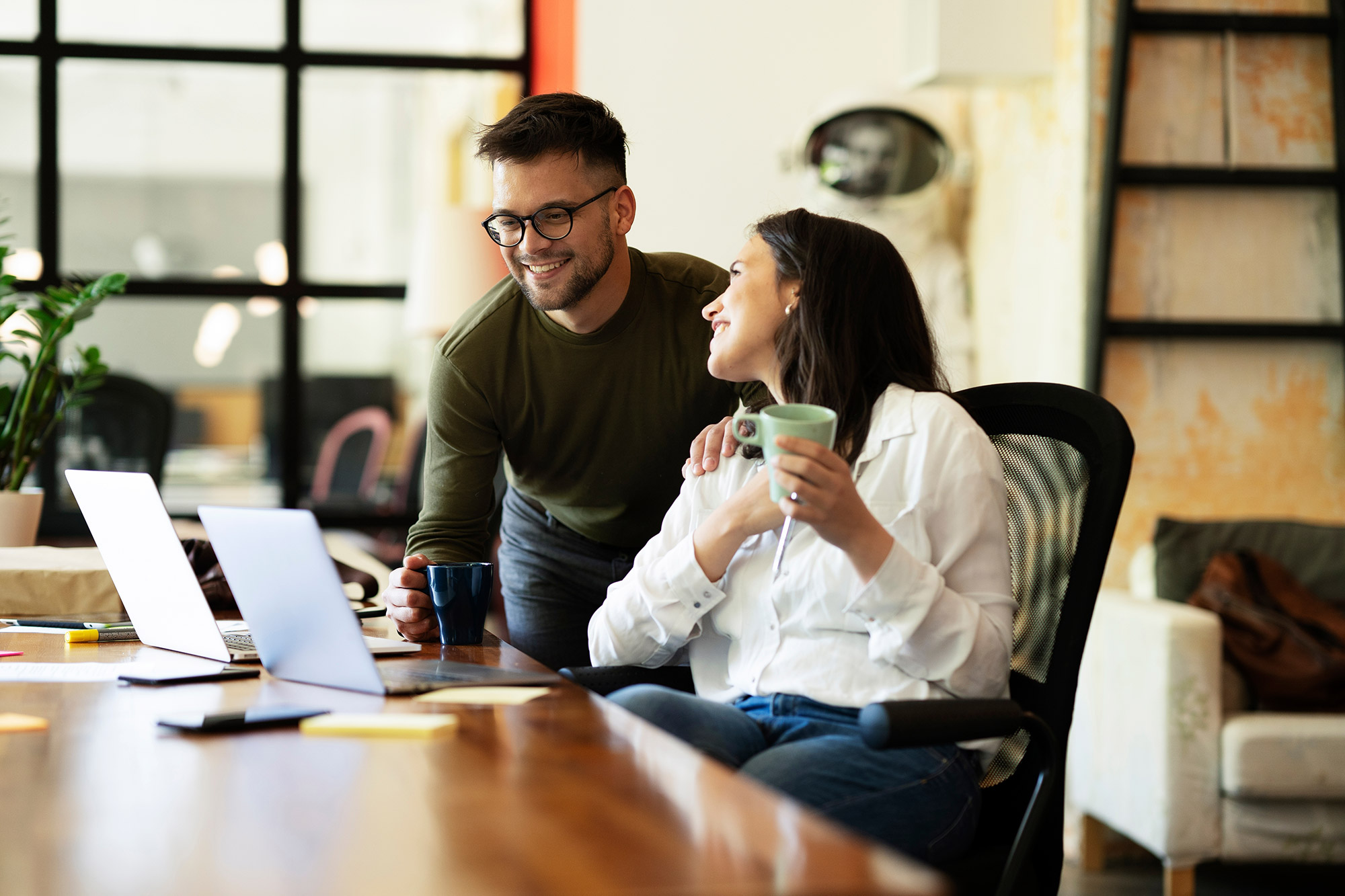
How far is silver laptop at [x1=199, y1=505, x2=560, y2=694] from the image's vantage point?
1.10 metres

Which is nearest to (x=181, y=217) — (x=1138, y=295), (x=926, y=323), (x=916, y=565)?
(x=1138, y=295)

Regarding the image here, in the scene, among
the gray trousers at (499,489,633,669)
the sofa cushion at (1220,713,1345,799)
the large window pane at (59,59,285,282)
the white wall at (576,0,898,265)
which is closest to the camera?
the gray trousers at (499,489,633,669)

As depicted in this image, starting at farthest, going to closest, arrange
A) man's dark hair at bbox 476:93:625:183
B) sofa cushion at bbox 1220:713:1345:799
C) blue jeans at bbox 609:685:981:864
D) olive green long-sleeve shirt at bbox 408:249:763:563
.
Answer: sofa cushion at bbox 1220:713:1345:799 → olive green long-sleeve shirt at bbox 408:249:763:563 → man's dark hair at bbox 476:93:625:183 → blue jeans at bbox 609:685:981:864

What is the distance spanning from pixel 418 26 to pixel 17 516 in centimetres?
285

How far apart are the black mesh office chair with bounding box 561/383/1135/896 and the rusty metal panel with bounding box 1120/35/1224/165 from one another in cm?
215

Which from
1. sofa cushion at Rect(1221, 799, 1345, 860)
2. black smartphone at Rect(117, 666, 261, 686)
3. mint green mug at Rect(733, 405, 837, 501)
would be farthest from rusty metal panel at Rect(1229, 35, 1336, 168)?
black smartphone at Rect(117, 666, 261, 686)

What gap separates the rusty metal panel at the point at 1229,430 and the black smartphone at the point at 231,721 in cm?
283

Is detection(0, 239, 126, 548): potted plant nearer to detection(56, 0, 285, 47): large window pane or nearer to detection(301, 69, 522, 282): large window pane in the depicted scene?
detection(301, 69, 522, 282): large window pane

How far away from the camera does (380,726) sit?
963 millimetres

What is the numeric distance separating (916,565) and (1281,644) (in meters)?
1.92

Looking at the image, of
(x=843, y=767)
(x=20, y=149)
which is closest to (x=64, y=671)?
(x=843, y=767)

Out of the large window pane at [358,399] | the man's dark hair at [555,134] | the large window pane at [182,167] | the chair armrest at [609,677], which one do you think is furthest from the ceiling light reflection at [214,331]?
the chair armrest at [609,677]

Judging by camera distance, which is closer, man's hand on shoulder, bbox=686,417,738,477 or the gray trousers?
man's hand on shoulder, bbox=686,417,738,477

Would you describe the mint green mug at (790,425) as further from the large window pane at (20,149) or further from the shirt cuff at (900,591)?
the large window pane at (20,149)
